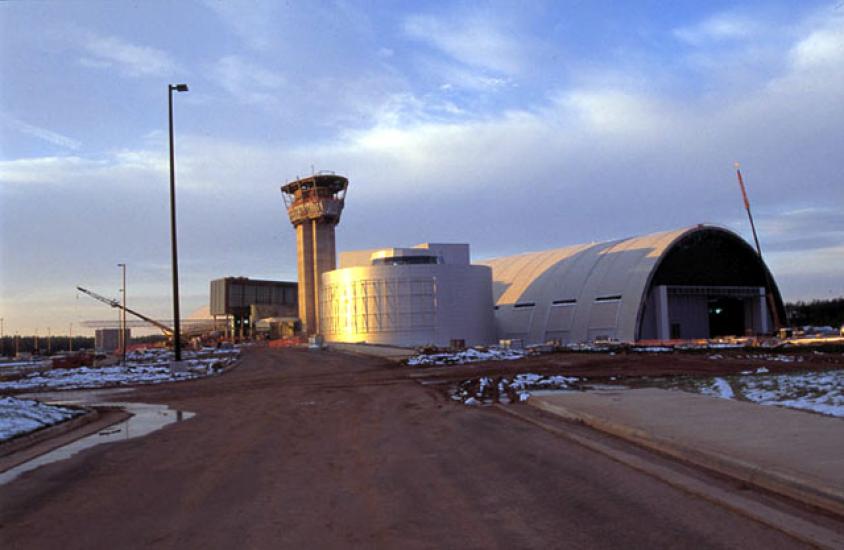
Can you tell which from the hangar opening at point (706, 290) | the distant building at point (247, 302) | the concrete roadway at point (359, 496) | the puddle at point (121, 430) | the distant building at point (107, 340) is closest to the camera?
the concrete roadway at point (359, 496)

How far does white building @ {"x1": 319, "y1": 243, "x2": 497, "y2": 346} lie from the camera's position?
7500 cm

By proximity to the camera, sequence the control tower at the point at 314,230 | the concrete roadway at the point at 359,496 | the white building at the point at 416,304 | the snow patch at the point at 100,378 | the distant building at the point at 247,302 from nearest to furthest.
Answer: the concrete roadway at the point at 359,496
the snow patch at the point at 100,378
the white building at the point at 416,304
the control tower at the point at 314,230
the distant building at the point at 247,302

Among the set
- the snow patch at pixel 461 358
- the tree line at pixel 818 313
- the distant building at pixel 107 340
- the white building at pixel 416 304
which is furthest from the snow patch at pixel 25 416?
the tree line at pixel 818 313

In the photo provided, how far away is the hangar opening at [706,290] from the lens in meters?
65.7

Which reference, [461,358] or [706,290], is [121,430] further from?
[706,290]

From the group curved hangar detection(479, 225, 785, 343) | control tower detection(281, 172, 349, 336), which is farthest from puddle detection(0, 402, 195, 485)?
control tower detection(281, 172, 349, 336)

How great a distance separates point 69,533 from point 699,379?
2059 cm

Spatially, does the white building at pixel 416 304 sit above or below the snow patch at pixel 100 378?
above

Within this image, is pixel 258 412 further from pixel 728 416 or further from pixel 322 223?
pixel 322 223

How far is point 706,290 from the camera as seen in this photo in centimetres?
6925

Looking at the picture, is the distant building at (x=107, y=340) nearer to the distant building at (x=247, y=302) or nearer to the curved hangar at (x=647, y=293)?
the distant building at (x=247, y=302)

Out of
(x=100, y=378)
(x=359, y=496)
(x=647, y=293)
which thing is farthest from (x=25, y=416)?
(x=647, y=293)

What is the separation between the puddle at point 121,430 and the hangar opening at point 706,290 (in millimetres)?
50014

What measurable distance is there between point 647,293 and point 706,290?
921cm
